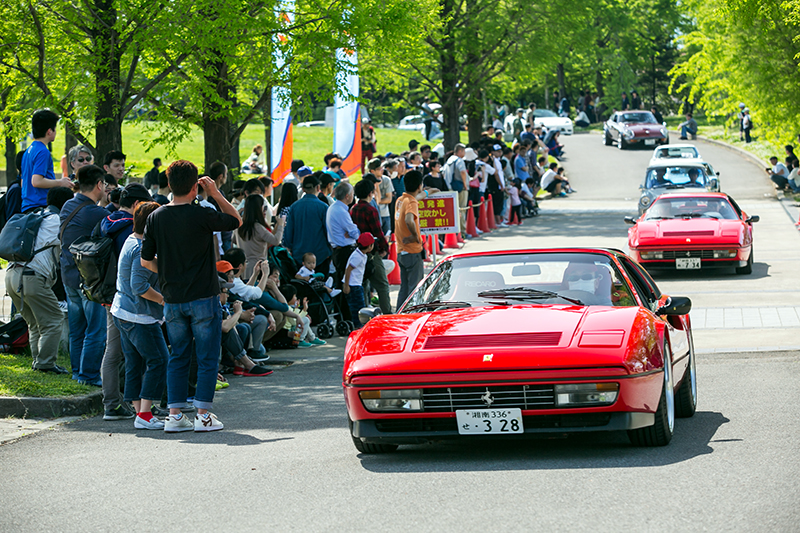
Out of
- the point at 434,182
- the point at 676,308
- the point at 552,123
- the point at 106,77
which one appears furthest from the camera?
the point at 552,123

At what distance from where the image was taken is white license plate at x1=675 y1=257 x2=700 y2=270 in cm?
1694

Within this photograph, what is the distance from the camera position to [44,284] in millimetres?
9820

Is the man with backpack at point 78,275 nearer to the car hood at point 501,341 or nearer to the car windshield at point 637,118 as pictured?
the car hood at point 501,341

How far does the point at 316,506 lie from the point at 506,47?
2761cm

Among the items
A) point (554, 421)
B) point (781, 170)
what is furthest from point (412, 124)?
point (554, 421)

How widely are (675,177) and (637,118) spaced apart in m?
25.5

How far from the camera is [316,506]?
5.37 m

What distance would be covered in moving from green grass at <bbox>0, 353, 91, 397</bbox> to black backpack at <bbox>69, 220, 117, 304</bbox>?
1046 millimetres

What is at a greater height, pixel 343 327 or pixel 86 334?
pixel 86 334

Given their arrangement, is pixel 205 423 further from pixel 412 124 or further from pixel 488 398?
pixel 412 124

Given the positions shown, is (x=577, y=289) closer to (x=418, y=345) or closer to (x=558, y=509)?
(x=418, y=345)

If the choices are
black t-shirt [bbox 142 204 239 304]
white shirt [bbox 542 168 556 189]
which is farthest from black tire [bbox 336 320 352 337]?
white shirt [bbox 542 168 556 189]

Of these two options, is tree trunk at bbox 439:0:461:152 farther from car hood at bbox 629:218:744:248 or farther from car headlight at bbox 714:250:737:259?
car headlight at bbox 714:250:737:259

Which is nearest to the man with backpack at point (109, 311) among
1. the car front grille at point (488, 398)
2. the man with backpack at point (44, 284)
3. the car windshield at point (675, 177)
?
the man with backpack at point (44, 284)
